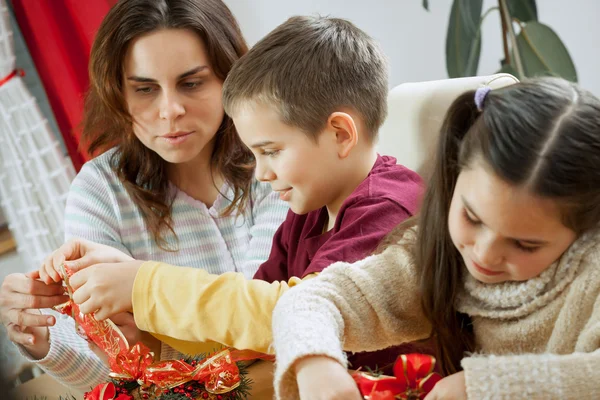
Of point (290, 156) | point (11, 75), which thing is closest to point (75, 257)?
point (290, 156)

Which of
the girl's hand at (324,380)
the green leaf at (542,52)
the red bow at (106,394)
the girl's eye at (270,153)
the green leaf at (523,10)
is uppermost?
the girl's eye at (270,153)

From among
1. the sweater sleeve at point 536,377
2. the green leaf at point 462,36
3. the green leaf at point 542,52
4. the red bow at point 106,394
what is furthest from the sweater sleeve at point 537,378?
the green leaf at point 462,36

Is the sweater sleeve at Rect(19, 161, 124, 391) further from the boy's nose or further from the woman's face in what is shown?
the boy's nose

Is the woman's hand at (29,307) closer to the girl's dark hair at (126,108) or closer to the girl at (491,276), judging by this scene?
the girl's dark hair at (126,108)

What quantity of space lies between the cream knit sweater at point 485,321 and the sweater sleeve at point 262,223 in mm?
514

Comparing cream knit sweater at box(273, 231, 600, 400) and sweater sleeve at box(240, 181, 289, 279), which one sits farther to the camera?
sweater sleeve at box(240, 181, 289, 279)

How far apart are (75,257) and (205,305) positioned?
0.77 feet

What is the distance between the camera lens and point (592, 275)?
692 millimetres

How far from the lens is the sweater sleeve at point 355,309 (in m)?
0.71

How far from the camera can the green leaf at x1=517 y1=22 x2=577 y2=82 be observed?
1889 millimetres

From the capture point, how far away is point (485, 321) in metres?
0.79

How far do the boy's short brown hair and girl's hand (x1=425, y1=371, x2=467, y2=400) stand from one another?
47 centimetres

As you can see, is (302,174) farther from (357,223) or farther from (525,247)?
(525,247)

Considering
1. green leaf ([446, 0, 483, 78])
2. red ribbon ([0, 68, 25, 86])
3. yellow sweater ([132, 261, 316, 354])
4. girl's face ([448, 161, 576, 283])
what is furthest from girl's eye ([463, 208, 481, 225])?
red ribbon ([0, 68, 25, 86])
